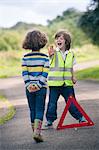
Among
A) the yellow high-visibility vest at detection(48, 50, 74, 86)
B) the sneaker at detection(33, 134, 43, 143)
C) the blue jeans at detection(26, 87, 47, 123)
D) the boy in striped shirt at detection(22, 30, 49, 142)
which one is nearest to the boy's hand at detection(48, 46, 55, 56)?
the yellow high-visibility vest at detection(48, 50, 74, 86)

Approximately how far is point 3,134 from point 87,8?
23.1m

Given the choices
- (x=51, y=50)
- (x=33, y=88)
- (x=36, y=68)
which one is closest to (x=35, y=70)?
(x=36, y=68)

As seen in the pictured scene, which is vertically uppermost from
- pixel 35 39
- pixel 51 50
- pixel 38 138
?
pixel 35 39

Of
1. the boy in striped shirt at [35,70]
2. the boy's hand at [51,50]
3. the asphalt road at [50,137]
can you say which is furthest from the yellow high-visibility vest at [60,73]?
the boy in striped shirt at [35,70]

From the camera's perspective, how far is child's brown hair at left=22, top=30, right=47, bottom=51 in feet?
34.0

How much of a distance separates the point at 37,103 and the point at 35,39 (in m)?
1.08

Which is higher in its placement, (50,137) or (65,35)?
(65,35)

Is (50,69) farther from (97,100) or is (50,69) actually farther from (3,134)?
(97,100)

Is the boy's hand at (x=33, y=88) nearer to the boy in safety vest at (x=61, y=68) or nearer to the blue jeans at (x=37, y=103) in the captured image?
the blue jeans at (x=37, y=103)

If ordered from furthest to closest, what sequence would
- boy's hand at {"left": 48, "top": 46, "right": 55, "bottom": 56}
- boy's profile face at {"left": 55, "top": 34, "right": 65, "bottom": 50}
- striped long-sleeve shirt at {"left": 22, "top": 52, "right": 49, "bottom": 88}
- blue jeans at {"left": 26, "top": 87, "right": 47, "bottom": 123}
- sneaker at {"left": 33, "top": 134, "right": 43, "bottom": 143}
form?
boy's profile face at {"left": 55, "top": 34, "right": 65, "bottom": 50} → boy's hand at {"left": 48, "top": 46, "right": 55, "bottom": 56} → striped long-sleeve shirt at {"left": 22, "top": 52, "right": 49, "bottom": 88} → blue jeans at {"left": 26, "top": 87, "right": 47, "bottom": 123} → sneaker at {"left": 33, "top": 134, "right": 43, "bottom": 143}

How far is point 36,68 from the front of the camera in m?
10.4

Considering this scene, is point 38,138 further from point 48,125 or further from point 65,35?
point 65,35

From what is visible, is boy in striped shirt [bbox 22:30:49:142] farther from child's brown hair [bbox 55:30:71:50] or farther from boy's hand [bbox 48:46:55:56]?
child's brown hair [bbox 55:30:71:50]

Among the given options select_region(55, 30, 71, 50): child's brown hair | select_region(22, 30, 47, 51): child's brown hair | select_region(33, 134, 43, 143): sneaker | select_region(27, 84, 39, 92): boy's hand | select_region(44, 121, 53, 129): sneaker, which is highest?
select_region(22, 30, 47, 51): child's brown hair
